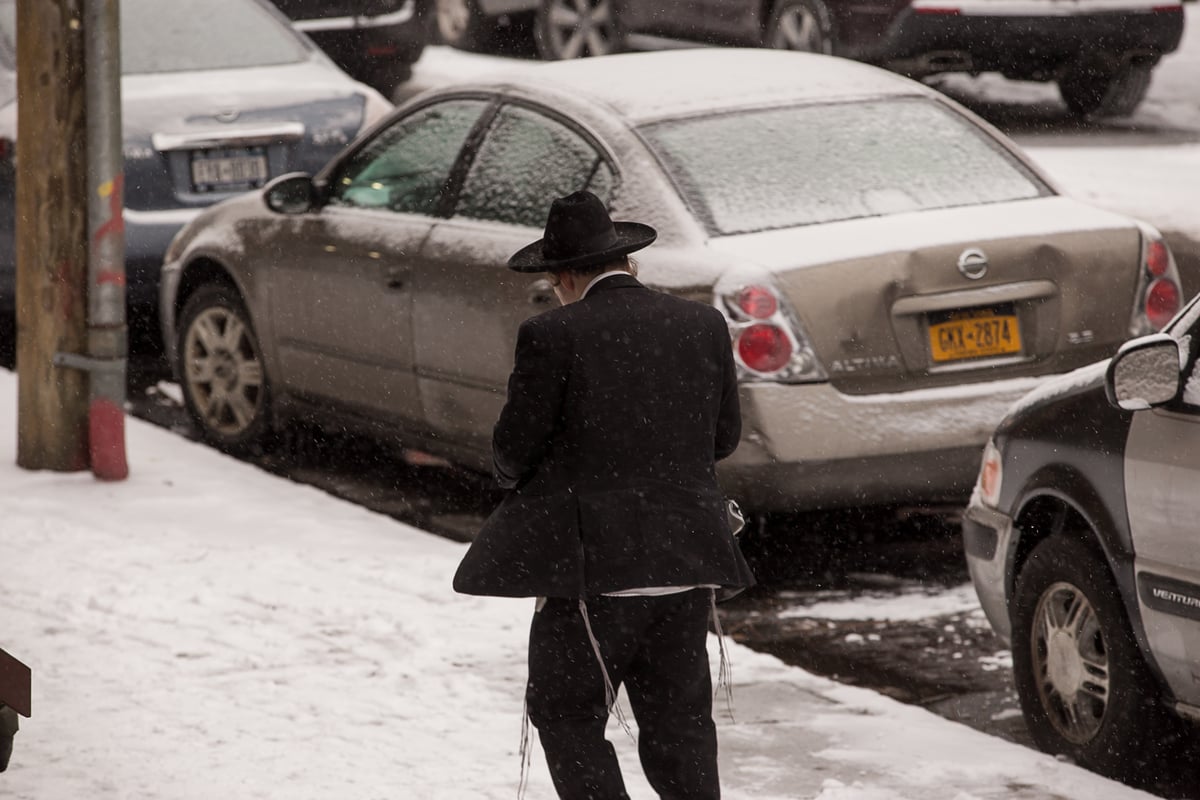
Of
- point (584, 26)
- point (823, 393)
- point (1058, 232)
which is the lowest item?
point (584, 26)

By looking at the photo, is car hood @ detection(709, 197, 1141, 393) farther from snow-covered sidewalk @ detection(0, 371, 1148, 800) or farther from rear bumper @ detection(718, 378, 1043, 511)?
snow-covered sidewalk @ detection(0, 371, 1148, 800)

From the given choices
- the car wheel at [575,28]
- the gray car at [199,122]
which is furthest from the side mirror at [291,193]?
the car wheel at [575,28]

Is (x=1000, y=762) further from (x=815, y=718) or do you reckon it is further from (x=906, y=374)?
(x=906, y=374)

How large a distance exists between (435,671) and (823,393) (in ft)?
4.76

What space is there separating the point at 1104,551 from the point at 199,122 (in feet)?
20.7

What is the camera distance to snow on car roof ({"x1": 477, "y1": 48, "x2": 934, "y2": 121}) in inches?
295

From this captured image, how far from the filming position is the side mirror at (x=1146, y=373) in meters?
4.89

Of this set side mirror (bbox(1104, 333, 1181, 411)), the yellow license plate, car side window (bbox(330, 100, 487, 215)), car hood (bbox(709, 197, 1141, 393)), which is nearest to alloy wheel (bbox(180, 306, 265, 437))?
car side window (bbox(330, 100, 487, 215))

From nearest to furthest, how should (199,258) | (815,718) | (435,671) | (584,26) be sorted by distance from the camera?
(815,718) < (435,671) < (199,258) < (584,26)

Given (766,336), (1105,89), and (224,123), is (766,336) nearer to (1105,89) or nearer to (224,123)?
(224,123)

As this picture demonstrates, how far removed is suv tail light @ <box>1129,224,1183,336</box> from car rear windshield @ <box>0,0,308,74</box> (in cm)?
566

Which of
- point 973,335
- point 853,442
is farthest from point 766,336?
point 973,335

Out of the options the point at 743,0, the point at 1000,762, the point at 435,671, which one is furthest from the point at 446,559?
the point at 743,0

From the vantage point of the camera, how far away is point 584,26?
18.6 m
